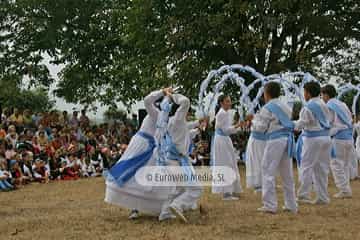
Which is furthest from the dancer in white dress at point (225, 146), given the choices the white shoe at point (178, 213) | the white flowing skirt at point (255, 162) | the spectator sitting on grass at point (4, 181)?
the spectator sitting on grass at point (4, 181)

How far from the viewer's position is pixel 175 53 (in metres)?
20.7

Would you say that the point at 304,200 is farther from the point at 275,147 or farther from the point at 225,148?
the point at 225,148

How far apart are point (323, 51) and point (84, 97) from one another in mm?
9282

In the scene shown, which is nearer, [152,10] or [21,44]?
[152,10]

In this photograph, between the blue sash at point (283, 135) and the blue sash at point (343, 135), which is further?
the blue sash at point (343, 135)

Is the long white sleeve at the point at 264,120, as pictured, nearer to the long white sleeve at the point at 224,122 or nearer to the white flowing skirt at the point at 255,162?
the long white sleeve at the point at 224,122

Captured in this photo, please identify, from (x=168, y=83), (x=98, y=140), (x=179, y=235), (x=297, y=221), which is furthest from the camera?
(x=168, y=83)

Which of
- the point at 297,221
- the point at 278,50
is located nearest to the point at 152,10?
the point at 278,50

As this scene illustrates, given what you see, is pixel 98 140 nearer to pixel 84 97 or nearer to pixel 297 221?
pixel 84 97

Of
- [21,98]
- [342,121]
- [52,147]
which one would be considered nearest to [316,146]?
[342,121]

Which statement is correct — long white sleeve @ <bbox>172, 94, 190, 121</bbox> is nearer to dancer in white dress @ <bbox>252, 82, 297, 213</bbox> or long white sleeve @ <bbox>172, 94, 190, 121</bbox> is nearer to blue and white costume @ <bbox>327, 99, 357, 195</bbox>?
dancer in white dress @ <bbox>252, 82, 297, 213</bbox>

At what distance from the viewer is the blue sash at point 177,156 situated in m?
8.06

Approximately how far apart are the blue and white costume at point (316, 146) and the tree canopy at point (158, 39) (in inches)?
403

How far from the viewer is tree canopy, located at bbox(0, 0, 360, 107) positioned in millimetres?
19844
